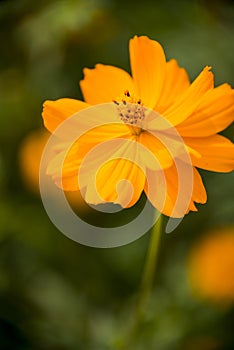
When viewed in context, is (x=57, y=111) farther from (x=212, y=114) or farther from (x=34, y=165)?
(x=34, y=165)

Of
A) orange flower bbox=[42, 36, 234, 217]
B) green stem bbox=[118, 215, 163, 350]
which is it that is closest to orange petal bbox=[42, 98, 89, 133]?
orange flower bbox=[42, 36, 234, 217]

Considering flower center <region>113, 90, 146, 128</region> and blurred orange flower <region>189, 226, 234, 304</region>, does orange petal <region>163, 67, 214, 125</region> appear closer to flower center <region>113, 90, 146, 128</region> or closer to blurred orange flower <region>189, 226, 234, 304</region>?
flower center <region>113, 90, 146, 128</region>

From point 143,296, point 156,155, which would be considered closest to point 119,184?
point 156,155

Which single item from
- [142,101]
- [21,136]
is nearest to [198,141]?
[142,101]

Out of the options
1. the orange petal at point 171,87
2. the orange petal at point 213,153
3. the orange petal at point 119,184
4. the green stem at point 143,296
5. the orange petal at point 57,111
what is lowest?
the green stem at point 143,296

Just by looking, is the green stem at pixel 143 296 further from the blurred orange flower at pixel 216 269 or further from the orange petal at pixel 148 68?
the orange petal at pixel 148 68

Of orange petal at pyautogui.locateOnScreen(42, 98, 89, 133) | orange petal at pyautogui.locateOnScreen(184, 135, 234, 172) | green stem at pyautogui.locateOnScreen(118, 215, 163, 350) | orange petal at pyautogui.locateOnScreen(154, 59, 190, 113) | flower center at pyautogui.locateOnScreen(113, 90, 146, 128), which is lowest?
green stem at pyautogui.locateOnScreen(118, 215, 163, 350)

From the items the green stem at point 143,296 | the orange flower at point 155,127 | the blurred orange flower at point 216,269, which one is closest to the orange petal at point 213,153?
the orange flower at point 155,127

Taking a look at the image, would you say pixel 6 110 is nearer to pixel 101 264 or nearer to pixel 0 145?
pixel 0 145
